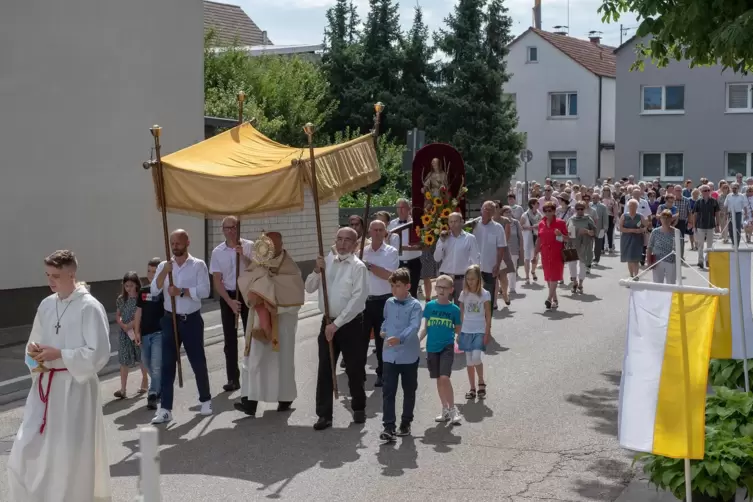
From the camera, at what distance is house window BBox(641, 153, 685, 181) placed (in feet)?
162

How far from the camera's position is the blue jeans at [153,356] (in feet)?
36.9

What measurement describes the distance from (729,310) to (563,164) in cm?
4577

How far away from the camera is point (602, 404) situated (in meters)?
11.1

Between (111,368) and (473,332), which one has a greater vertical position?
(473,332)

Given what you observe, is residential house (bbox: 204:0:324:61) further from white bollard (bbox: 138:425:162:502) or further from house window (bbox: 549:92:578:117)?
white bollard (bbox: 138:425:162:502)

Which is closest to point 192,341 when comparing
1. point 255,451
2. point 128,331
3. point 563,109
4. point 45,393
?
point 128,331

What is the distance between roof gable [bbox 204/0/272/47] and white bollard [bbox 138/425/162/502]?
33.7 metres

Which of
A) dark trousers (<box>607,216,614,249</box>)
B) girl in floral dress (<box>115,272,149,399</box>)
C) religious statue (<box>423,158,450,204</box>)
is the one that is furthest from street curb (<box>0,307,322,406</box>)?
dark trousers (<box>607,216,614,249</box>)

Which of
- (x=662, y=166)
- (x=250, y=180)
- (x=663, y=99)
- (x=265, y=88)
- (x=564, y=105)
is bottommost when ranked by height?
(x=250, y=180)

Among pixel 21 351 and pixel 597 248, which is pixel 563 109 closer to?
pixel 597 248

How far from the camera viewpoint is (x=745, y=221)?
30.9 meters

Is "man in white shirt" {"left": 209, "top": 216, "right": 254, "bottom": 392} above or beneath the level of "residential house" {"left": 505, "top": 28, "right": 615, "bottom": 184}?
beneath

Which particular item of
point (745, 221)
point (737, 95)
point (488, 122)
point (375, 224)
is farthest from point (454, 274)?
point (737, 95)

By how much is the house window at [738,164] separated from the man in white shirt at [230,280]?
129 ft
